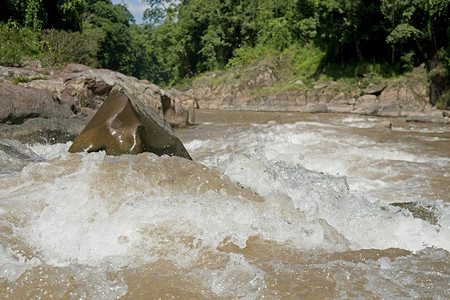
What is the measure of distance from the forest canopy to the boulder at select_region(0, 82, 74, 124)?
476 centimetres

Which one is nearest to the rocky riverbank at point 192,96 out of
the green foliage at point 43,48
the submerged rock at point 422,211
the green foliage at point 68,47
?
the green foliage at point 43,48

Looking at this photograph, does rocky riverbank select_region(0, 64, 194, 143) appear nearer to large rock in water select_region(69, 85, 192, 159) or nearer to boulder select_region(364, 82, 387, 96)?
large rock in water select_region(69, 85, 192, 159)

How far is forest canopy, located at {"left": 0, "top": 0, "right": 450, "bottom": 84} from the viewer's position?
16234 millimetres

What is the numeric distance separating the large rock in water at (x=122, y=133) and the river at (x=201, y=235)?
0.43m

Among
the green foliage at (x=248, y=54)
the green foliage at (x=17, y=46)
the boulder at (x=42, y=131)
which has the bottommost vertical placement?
the boulder at (x=42, y=131)

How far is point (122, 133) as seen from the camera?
4738 millimetres

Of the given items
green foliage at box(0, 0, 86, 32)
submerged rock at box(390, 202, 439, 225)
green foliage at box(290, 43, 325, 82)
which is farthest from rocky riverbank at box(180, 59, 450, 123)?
submerged rock at box(390, 202, 439, 225)

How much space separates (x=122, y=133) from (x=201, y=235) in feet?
8.28

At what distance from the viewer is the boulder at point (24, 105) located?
295 inches

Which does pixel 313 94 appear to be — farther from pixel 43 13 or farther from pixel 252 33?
pixel 43 13

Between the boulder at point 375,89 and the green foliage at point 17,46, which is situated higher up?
the green foliage at point 17,46

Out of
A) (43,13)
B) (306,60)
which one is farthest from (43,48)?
(306,60)

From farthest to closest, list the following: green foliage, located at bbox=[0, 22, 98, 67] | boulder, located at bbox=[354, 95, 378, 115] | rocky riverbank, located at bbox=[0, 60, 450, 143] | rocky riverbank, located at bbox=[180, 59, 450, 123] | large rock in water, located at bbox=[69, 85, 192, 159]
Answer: boulder, located at bbox=[354, 95, 378, 115]
rocky riverbank, located at bbox=[180, 59, 450, 123]
green foliage, located at bbox=[0, 22, 98, 67]
rocky riverbank, located at bbox=[0, 60, 450, 143]
large rock in water, located at bbox=[69, 85, 192, 159]

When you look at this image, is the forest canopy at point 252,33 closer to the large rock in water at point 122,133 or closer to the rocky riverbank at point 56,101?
the rocky riverbank at point 56,101
